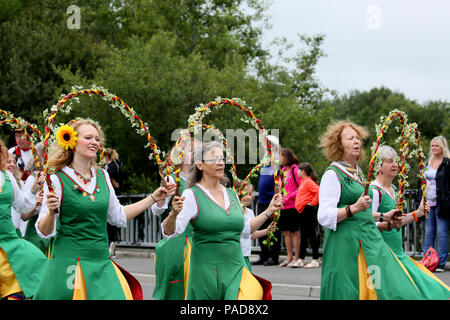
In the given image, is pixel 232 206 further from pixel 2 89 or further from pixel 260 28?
pixel 260 28

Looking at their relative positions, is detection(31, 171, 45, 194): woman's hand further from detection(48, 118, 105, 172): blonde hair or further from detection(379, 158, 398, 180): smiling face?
detection(379, 158, 398, 180): smiling face

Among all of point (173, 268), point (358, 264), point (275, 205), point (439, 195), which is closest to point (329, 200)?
point (275, 205)

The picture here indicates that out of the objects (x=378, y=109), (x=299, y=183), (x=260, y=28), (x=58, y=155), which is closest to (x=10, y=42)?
(x=260, y=28)

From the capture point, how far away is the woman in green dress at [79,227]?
562 cm

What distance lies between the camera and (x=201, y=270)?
19.2 ft

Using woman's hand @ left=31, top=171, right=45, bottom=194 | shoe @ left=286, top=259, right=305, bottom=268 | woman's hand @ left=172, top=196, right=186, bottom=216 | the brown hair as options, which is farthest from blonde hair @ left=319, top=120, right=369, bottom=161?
shoe @ left=286, top=259, right=305, bottom=268

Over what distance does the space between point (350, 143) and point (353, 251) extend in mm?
1020

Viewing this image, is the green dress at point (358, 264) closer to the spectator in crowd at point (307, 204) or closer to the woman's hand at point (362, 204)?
the woman's hand at point (362, 204)

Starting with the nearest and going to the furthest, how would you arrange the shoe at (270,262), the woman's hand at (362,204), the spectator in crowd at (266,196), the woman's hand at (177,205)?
the woman's hand at (177,205) → the woman's hand at (362,204) → the spectator in crowd at (266,196) → the shoe at (270,262)

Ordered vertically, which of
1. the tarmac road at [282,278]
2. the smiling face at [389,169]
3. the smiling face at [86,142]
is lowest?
the tarmac road at [282,278]

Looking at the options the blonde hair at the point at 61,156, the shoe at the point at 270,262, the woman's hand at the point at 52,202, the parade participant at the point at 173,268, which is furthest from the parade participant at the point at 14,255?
the shoe at the point at 270,262

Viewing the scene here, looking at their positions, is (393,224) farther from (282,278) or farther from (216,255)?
(282,278)

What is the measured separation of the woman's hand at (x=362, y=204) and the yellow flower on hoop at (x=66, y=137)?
7.91 ft

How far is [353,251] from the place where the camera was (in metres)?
6.44
